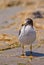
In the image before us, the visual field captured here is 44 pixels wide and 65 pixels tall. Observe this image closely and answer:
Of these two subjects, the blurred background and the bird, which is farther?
the blurred background

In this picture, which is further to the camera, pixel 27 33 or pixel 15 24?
pixel 15 24

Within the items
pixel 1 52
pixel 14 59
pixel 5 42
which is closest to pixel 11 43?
pixel 5 42

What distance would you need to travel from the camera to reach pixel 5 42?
10.2m

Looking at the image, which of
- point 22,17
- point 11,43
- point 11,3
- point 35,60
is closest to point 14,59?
point 35,60

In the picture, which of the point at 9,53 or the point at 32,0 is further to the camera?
the point at 32,0

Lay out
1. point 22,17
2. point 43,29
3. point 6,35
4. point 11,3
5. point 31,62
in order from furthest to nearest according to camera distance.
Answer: point 11,3
point 22,17
point 43,29
point 6,35
point 31,62

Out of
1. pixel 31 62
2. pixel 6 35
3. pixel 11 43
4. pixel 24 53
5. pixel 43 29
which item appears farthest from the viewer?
pixel 43 29

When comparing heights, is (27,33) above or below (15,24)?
above

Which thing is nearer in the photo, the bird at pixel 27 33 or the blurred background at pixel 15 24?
the bird at pixel 27 33

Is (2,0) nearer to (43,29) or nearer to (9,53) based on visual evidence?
(43,29)

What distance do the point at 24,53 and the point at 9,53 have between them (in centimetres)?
40

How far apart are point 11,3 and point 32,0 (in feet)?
5.00

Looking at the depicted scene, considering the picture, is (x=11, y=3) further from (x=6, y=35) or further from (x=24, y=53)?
(x=24, y=53)

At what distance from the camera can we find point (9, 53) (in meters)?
8.89
